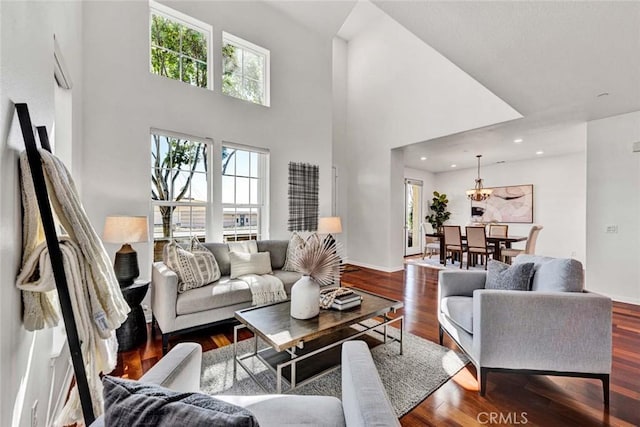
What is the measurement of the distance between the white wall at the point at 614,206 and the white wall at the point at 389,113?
58.2 inches

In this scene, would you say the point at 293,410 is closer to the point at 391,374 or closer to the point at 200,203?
the point at 391,374

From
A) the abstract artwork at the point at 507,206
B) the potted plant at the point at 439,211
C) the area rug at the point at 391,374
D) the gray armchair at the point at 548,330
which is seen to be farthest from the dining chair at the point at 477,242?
the gray armchair at the point at 548,330

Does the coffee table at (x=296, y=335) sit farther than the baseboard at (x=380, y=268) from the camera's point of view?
No

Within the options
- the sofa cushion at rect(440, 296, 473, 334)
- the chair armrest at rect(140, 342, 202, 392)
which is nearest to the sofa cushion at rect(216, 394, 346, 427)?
the chair armrest at rect(140, 342, 202, 392)

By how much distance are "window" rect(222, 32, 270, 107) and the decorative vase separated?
124 inches

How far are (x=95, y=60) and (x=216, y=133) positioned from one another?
1.37 metres

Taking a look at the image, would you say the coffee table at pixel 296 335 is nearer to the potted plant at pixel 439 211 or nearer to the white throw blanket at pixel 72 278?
the white throw blanket at pixel 72 278

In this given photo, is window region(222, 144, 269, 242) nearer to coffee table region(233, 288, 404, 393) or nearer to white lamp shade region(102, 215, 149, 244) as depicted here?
white lamp shade region(102, 215, 149, 244)

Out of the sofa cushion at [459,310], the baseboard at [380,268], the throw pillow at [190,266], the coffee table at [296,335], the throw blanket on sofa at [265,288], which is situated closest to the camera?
the coffee table at [296,335]

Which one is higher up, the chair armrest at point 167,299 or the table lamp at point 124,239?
the table lamp at point 124,239

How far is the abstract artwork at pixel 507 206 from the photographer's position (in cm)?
716

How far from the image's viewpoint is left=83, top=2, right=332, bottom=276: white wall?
9.76 ft

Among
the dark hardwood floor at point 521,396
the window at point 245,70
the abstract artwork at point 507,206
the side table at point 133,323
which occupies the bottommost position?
the dark hardwood floor at point 521,396

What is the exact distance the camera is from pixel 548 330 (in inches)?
68.2
